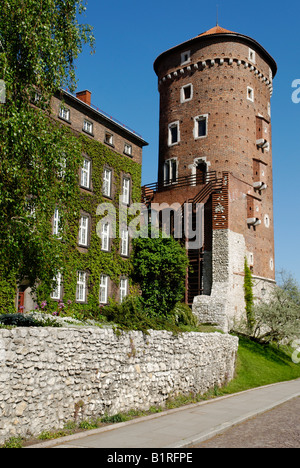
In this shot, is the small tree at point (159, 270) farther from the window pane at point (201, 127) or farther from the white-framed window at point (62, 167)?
the white-framed window at point (62, 167)

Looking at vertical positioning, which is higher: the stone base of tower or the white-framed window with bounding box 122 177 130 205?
the white-framed window with bounding box 122 177 130 205

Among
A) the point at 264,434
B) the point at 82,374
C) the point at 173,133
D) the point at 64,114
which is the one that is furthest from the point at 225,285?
the point at 82,374

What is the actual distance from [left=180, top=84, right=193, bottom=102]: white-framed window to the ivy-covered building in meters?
10.7

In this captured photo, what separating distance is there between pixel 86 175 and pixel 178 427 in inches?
830

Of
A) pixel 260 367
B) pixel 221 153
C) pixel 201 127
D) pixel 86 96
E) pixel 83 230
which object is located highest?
pixel 201 127

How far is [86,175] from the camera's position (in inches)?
1176

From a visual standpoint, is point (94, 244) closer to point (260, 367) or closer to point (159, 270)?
point (159, 270)

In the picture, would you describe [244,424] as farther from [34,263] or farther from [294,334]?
[294,334]

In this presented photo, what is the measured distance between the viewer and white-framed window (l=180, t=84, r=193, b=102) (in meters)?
42.7

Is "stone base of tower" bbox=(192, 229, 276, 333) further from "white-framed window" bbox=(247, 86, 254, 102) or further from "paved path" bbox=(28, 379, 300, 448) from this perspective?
"paved path" bbox=(28, 379, 300, 448)

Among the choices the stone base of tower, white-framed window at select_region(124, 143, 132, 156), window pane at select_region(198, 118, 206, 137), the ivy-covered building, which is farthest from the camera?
window pane at select_region(198, 118, 206, 137)

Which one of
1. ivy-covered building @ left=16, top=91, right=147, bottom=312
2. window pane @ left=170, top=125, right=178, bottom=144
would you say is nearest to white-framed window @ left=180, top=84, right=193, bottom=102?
window pane @ left=170, top=125, right=178, bottom=144
